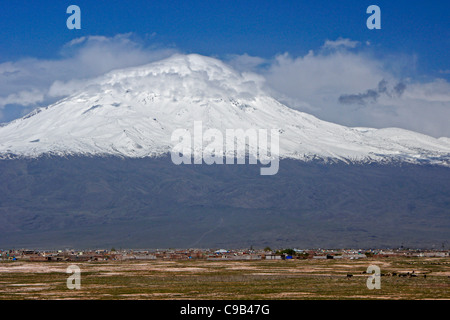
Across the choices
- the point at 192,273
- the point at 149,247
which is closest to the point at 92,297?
the point at 192,273

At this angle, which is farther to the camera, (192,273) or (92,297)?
(192,273)
